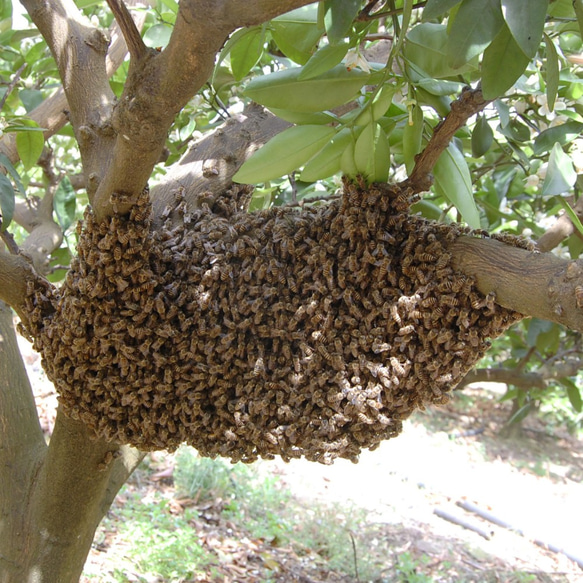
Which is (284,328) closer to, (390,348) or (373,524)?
(390,348)

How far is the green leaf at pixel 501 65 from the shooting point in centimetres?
93

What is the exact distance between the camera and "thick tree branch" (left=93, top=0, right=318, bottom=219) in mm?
831

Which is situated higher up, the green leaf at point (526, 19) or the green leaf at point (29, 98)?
the green leaf at point (29, 98)

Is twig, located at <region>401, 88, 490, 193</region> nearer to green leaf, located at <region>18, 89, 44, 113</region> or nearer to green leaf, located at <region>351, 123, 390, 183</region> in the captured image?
green leaf, located at <region>351, 123, 390, 183</region>

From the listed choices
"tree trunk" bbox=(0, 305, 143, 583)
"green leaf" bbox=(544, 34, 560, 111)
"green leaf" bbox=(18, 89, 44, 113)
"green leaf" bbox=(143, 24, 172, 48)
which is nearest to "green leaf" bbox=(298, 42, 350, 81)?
"green leaf" bbox=(544, 34, 560, 111)

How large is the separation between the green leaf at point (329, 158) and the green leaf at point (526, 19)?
0.43 metres

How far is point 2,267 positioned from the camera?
1402 millimetres

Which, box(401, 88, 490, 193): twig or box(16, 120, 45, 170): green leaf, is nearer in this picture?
box(401, 88, 490, 193): twig

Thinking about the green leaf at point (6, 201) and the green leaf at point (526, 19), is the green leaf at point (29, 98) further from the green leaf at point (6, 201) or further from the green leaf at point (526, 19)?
the green leaf at point (526, 19)

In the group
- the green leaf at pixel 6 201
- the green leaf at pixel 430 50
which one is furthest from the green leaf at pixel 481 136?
the green leaf at pixel 6 201

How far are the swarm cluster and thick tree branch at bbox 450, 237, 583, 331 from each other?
0.04 metres

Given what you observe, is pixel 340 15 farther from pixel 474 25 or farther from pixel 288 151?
pixel 288 151

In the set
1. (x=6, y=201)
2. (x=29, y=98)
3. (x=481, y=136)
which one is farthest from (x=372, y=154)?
(x=29, y=98)

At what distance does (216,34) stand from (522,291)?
69cm
